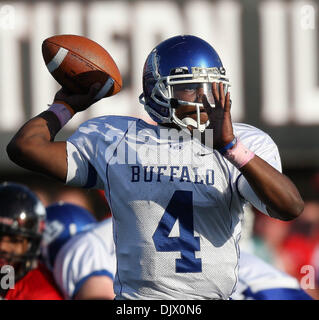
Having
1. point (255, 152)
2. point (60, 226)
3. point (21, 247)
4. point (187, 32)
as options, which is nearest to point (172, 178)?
point (255, 152)

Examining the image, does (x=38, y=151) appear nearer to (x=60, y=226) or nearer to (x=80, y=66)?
(x=80, y=66)

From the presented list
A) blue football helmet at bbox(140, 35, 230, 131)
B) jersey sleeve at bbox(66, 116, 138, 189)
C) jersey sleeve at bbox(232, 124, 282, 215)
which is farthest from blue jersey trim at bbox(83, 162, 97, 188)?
jersey sleeve at bbox(232, 124, 282, 215)

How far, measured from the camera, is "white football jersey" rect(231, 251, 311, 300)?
398 cm

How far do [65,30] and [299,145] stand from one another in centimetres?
296

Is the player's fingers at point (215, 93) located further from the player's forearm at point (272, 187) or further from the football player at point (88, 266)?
the football player at point (88, 266)

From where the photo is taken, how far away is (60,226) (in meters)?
5.21

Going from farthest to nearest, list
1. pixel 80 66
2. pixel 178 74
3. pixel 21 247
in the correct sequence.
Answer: pixel 21 247 < pixel 80 66 < pixel 178 74

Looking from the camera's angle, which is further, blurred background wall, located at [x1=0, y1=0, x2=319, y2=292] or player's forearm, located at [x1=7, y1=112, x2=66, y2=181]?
blurred background wall, located at [x1=0, y1=0, x2=319, y2=292]

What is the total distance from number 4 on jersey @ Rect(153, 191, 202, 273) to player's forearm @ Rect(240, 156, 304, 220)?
0.93 ft

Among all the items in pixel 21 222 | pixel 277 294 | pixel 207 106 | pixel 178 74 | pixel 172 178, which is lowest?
pixel 277 294

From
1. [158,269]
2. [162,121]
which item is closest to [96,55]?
[162,121]

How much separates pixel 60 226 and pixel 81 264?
1.01 metres

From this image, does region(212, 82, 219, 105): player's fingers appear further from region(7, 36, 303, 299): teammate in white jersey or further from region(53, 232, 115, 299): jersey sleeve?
region(53, 232, 115, 299): jersey sleeve

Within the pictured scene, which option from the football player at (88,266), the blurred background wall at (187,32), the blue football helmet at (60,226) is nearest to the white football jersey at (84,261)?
the football player at (88,266)
